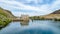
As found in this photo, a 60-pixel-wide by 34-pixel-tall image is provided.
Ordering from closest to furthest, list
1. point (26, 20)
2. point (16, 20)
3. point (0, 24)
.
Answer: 1. point (0, 24)
2. point (26, 20)
3. point (16, 20)

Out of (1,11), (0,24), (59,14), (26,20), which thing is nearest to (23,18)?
(26,20)

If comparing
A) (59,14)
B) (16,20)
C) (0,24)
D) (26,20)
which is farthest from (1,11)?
(59,14)

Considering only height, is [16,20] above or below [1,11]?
below

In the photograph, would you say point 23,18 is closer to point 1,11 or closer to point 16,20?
point 16,20

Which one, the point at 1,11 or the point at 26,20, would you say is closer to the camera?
the point at 26,20

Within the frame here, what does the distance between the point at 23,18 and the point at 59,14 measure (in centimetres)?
1519

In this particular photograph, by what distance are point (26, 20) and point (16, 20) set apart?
3.11m

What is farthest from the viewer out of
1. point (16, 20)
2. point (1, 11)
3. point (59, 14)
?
point (59, 14)

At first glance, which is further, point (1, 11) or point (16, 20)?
point (1, 11)

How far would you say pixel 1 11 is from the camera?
28.5 metres

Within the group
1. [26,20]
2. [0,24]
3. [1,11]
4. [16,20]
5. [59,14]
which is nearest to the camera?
[0,24]

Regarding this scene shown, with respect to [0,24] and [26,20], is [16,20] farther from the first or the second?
[0,24]

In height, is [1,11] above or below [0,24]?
A: above

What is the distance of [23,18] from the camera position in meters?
24.8
